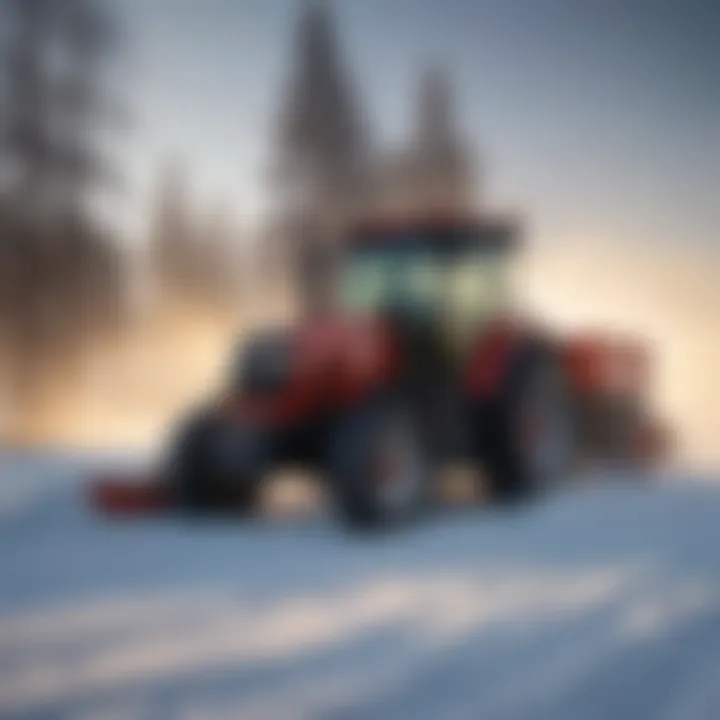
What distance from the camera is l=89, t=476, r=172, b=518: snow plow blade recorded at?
5.28 ft

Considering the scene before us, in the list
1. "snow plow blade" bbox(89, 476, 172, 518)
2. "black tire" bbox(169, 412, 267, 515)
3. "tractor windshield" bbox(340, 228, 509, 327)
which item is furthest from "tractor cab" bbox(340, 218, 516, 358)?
"snow plow blade" bbox(89, 476, 172, 518)

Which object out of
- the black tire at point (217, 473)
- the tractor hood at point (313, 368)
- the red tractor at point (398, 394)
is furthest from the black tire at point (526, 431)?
the black tire at point (217, 473)

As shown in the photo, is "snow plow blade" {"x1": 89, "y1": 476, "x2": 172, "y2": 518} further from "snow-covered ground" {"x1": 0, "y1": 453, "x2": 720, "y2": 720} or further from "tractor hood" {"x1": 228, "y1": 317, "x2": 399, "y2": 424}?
"tractor hood" {"x1": 228, "y1": 317, "x2": 399, "y2": 424}

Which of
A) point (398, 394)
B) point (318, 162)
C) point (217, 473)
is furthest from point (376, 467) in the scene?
point (318, 162)

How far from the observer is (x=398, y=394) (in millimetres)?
1731

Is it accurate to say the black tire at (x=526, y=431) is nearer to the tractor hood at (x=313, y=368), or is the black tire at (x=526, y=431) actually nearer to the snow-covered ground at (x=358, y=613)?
the snow-covered ground at (x=358, y=613)

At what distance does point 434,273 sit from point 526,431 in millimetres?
420

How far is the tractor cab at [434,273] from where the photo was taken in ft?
4.84

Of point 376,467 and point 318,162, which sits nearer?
point 318,162

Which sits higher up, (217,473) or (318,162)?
(318,162)

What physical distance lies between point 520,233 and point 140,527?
0.78 m

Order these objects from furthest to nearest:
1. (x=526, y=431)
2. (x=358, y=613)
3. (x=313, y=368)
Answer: (x=526, y=431), (x=313, y=368), (x=358, y=613)

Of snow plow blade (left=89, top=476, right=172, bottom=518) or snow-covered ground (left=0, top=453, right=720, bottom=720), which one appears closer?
snow-covered ground (left=0, top=453, right=720, bottom=720)

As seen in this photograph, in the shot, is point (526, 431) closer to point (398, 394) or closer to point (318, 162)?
point (398, 394)
